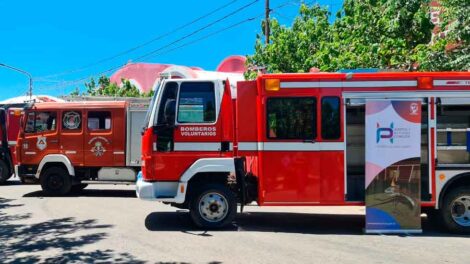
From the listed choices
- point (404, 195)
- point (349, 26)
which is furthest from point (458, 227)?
point (349, 26)

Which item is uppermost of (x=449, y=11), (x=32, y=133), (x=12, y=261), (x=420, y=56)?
(x=449, y=11)

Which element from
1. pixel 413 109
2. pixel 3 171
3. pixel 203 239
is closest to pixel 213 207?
pixel 203 239

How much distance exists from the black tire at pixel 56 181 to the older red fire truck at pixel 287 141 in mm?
5580

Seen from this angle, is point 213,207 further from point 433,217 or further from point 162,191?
point 433,217

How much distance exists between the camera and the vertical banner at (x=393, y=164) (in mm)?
8109

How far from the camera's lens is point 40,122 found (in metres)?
13.4

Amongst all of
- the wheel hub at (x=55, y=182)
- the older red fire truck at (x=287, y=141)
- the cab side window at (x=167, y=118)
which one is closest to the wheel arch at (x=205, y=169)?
the older red fire truck at (x=287, y=141)

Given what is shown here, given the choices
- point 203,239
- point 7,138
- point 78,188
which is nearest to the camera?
point 203,239

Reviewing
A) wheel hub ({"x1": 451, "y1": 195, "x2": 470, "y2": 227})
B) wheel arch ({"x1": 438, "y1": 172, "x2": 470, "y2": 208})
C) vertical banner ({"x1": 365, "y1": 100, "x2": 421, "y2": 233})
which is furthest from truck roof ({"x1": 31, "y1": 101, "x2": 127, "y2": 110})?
wheel hub ({"x1": 451, "y1": 195, "x2": 470, "y2": 227})

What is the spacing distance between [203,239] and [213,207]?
83cm

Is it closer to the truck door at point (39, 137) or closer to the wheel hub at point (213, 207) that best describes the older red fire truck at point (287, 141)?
the wheel hub at point (213, 207)

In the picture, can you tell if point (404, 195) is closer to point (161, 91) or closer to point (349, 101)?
point (349, 101)

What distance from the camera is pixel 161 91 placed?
853cm

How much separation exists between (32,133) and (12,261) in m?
7.64
